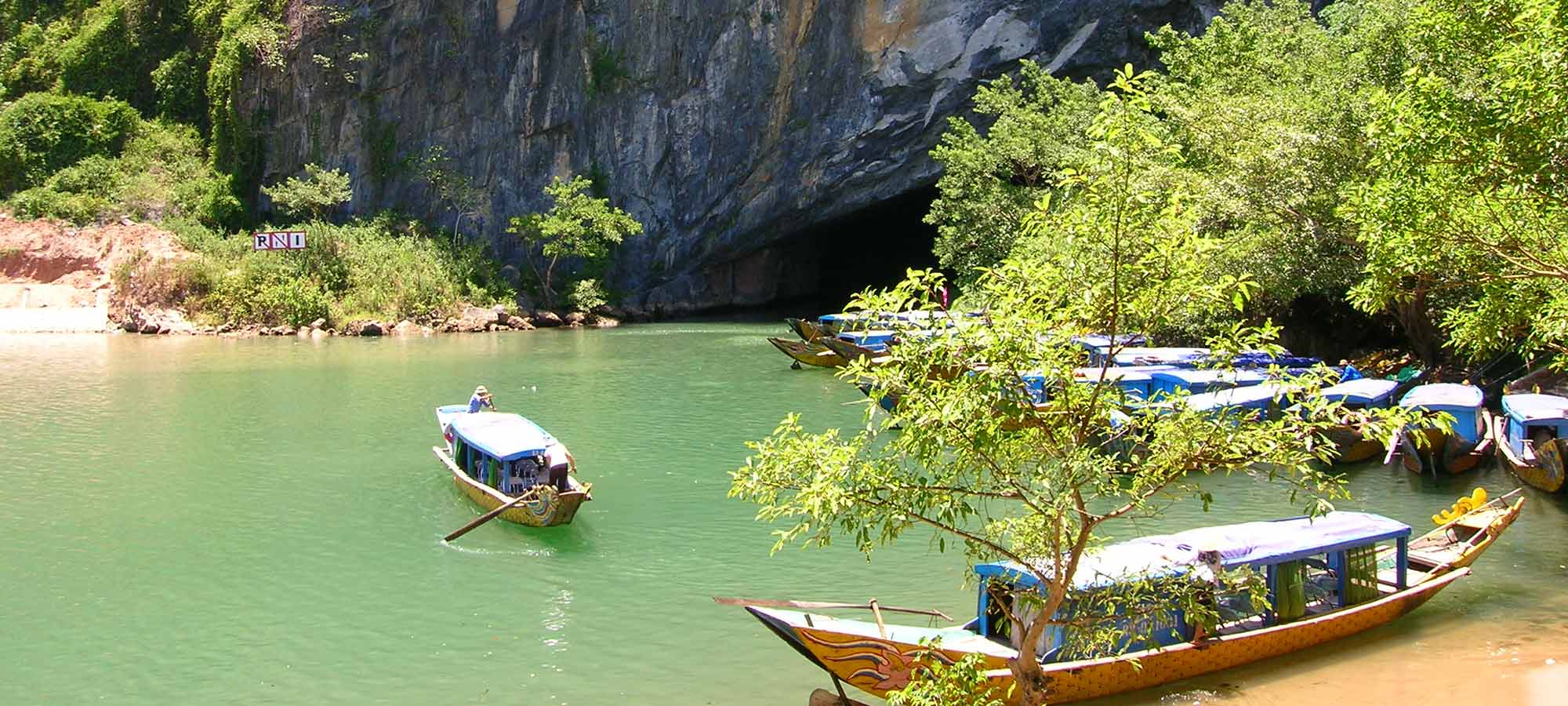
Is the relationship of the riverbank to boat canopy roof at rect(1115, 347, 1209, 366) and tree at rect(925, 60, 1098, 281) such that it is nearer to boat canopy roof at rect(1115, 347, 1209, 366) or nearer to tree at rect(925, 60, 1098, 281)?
tree at rect(925, 60, 1098, 281)

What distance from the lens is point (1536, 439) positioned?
17.3 m

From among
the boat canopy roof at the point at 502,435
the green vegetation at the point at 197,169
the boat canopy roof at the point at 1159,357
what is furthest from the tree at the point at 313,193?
the boat canopy roof at the point at 1159,357

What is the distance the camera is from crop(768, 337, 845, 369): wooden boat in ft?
103

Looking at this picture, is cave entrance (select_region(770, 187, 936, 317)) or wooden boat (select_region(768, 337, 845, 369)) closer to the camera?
wooden boat (select_region(768, 337, 845, 369))

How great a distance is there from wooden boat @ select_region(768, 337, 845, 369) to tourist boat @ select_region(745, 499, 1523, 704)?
19.4 m

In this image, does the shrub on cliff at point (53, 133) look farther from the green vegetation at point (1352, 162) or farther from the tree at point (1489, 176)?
the tree at point (1489, 176)

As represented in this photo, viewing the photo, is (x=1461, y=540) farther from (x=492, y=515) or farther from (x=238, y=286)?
Result: (x=238, y=286)

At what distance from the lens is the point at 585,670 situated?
35.1 feet

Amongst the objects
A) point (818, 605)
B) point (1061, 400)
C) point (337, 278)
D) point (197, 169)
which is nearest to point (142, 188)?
point (197, 169)

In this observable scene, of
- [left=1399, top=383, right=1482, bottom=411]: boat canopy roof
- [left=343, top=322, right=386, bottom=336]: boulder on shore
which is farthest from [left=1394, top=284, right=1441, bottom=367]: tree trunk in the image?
[left=343, top=322, right=386, bottom=336]: boulder on shore

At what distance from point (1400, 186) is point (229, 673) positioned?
1393cm

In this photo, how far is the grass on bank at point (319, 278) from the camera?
44.1 metres

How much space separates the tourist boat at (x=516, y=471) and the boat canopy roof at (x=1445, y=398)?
12982mm

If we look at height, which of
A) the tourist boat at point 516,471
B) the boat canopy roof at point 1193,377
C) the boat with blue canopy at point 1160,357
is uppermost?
the boat with blue canopy at point 1160,357
